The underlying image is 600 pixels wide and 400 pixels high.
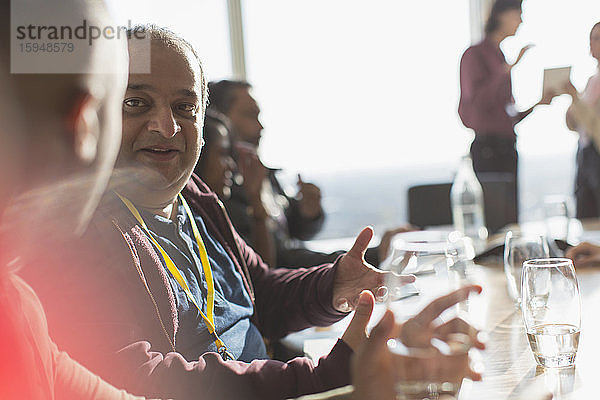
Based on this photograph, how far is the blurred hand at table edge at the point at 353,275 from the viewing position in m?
1.15

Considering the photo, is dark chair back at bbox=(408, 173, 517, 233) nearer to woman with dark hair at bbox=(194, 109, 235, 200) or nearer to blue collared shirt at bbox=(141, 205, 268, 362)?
woman with dark hair at bbox=(194, 109, 235, 200)

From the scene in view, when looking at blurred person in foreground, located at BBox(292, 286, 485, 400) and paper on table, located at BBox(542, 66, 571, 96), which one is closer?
blurred person in foreground, located at BBox(292, 286, 485, 400)

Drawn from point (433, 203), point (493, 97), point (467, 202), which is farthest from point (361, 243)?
point (493, 97)

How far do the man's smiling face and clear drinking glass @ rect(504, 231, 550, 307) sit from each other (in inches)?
25.0

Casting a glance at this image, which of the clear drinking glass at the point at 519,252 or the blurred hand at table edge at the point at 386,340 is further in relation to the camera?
the clear drinking glass at the point at 519,252

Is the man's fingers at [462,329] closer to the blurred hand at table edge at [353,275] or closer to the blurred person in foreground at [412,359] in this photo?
the blurred person in foreground at [412,359]

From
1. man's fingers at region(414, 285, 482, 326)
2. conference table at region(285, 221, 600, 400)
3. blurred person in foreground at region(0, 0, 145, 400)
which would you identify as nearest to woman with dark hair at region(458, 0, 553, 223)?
conference table at region(285, 221, 600, 400)

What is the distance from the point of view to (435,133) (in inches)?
191

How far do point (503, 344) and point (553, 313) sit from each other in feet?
0.42

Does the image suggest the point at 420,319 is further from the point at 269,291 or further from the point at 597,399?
the point at 269,291

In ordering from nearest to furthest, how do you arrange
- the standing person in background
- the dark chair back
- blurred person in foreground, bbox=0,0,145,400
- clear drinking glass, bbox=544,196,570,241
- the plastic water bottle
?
1. blurred person in foreground, bbox=0,0,145,400
2. clear drinking glass, bbox=544,196,570,241
3. the plastic water bottle
4. the standing person in background
5. the dark chair back

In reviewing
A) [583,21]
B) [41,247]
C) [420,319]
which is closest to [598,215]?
[583,21]

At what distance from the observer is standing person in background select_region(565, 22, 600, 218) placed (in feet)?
8.28

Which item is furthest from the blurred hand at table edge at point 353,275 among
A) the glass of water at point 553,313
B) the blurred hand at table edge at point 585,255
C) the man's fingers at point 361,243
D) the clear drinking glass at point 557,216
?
the clear drinking glass at point 557,216
